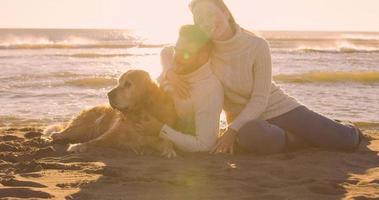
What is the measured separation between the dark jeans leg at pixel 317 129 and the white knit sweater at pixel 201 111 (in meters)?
0.78

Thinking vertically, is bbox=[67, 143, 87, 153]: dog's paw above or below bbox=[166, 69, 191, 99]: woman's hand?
below

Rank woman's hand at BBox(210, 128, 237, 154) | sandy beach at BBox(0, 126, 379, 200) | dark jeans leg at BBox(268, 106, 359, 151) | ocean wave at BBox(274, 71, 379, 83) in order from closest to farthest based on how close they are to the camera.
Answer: sandy beach at BBox(0, 126, 379, 200) → woman's hand at BBox(210, 128, 237, 154) → dark jeans leg at BBox(268, 106, 359, 151) → ocean wave at BBox(274, 71, 379, 83)

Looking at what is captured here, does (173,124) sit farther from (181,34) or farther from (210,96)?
(181,34)

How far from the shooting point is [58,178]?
4.41m

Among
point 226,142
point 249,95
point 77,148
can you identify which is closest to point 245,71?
point 249,95

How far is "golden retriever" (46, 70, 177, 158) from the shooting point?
5266 mm

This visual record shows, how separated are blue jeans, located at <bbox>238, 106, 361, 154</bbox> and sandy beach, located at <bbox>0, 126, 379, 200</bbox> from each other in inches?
4.8

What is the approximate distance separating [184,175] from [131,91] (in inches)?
42.0

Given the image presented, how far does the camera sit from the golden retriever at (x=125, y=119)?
207 inches

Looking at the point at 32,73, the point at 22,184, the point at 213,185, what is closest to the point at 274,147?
the point at 213,185

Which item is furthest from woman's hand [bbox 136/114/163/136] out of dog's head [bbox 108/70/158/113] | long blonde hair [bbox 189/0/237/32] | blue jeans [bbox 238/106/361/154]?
long blonde hair [bbox 189/0/237/32]

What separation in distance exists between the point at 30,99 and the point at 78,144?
20.2 feet

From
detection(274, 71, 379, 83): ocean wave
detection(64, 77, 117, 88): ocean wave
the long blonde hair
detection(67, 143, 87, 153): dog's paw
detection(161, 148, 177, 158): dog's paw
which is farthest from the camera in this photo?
detection(274, 71, 379, 83): ocean wave

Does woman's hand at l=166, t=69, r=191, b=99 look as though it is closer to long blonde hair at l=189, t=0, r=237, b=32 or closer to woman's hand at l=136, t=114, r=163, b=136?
woman's hand at l=136, t=114, r=163, b=136
